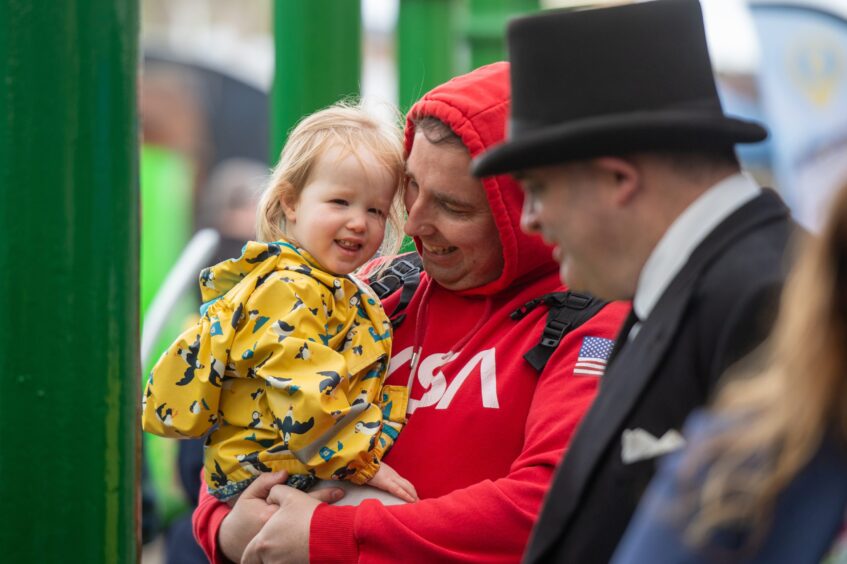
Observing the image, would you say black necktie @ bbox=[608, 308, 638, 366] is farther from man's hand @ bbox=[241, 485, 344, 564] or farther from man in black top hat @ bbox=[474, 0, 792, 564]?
man's hand @ bbox=[241, 485, 344, 564]

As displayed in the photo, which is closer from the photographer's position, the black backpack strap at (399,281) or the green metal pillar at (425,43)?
the black backpack strap at (399,281)

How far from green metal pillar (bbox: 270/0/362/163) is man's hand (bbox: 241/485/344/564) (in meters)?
2.16

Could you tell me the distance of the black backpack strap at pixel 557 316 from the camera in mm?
2818

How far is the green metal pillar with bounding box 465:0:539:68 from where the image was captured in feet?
30.1

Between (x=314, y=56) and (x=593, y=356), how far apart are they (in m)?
2.40

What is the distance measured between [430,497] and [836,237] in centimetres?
154

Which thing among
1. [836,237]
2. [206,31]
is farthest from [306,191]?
[206,31]

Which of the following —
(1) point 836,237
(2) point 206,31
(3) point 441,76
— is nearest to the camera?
(1) point 836,237

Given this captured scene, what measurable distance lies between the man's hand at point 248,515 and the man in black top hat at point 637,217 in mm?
1022

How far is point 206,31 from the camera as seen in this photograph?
28734 mm

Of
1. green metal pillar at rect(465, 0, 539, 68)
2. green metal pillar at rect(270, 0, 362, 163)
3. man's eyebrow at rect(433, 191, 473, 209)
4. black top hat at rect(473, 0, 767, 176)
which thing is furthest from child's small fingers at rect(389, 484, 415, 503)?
green metal pillar at rect(465, 0, 539, 68)

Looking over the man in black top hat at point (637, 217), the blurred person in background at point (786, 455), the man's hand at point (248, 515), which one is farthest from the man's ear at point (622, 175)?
the man's hand at point (248, 515)

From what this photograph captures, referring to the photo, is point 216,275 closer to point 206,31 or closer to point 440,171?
point 440,171

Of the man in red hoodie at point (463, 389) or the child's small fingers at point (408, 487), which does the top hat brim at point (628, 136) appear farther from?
the child's small fingers at point (408, 487)
